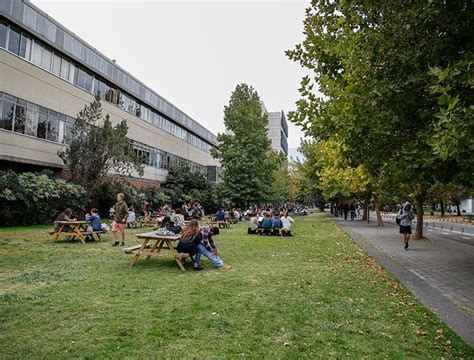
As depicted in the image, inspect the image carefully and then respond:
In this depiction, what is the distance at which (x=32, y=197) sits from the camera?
2005 cm

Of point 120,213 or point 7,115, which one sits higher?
point 7,115

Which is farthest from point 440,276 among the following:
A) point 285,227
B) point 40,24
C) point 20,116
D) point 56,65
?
point 56,65

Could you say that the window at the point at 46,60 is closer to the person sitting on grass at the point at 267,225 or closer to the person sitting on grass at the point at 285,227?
the person sitting on grass at the point at 267,225

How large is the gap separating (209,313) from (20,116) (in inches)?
918

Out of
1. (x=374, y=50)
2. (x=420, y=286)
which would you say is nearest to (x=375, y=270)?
(x=420, y=286)

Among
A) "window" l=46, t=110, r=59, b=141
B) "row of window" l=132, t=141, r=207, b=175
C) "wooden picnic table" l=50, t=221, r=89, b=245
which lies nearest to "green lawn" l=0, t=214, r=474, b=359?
"wooden picnic table" l=50, t=221, r=89, b=245

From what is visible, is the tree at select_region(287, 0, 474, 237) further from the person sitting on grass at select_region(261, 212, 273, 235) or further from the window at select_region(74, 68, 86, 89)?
the window at select_region(74, 68, 86, 89)

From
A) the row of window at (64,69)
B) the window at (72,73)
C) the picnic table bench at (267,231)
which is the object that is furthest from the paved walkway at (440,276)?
the window at (72,73)

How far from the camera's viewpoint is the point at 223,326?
17.2 ft

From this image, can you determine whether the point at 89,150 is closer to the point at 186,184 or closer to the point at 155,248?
the point at 155,248

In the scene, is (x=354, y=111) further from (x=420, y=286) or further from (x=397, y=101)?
(x=420, y=286)

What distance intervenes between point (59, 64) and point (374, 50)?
25.6m

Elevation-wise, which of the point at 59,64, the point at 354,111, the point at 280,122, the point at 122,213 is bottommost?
the point at 122,213

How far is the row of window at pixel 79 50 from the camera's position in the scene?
23609mm
